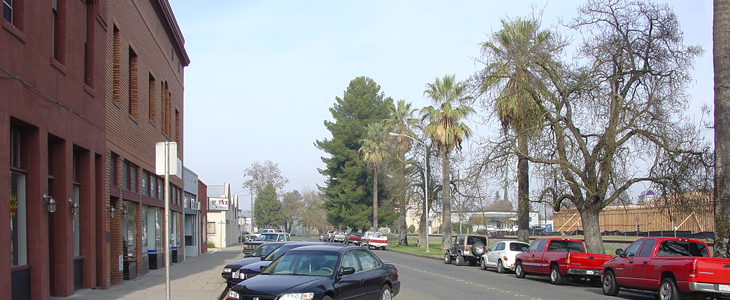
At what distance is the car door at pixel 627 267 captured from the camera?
627 inches

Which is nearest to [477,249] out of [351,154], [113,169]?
[113,169]

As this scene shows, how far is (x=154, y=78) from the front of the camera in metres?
24.8

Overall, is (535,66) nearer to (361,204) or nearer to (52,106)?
(52,106)

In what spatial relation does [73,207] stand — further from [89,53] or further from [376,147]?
[376,147]

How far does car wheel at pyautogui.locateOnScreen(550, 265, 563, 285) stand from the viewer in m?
20.8

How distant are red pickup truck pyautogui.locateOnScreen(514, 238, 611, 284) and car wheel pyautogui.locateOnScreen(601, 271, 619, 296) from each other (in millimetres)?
2329

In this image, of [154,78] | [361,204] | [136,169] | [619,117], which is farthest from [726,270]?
[361,204]

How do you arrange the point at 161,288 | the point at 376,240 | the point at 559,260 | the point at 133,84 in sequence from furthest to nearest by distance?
the point at 376,240 → the point at 133,84 → the point at 559,260 → the point at 161,288

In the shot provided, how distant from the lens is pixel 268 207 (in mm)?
115625

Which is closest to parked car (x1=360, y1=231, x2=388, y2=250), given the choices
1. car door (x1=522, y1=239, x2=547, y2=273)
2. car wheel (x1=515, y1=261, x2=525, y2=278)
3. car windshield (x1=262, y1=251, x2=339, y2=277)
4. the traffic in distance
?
car wheel (x1=515, y1=261, x2=525, y2=278)

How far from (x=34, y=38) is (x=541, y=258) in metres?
17.2

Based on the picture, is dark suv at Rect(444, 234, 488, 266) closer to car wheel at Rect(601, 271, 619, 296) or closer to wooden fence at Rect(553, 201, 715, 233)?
wooden fence at Rect(553, 201, 715, 233)

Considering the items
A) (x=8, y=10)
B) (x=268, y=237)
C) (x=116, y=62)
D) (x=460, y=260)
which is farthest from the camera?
(x=268, y=237)

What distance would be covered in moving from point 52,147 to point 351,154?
58.6m
